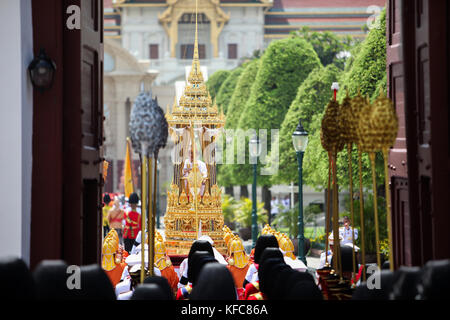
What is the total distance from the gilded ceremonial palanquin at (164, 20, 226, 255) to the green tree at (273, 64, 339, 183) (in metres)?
9.36

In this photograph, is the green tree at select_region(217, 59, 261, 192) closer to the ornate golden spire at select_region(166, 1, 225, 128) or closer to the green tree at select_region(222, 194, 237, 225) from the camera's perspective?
the green tree at select_region(222, 194, 237, 225)

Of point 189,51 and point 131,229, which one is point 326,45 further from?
point 131,229

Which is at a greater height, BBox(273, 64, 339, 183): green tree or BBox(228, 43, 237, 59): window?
BBox(228, 43, 237, 59): window

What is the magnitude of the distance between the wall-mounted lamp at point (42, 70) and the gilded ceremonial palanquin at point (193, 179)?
7.85 m

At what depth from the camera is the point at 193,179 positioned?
1697cm

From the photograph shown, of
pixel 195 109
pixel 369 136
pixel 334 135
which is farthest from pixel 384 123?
pixel 195 109

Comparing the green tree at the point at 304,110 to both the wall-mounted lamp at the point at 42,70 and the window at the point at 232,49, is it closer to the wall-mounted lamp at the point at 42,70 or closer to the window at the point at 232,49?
the wall-mounted lamp at the point at 42,70

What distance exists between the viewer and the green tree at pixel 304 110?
26.8 m

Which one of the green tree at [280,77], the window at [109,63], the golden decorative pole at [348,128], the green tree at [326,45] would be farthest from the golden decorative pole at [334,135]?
the window at [109,63]

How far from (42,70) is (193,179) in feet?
27.7

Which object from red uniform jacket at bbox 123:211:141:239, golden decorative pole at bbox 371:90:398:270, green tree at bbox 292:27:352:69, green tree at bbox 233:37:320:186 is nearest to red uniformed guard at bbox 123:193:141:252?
red uniform jacket at bbox 123:211:141:239

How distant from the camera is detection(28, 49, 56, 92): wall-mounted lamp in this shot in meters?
8.77
